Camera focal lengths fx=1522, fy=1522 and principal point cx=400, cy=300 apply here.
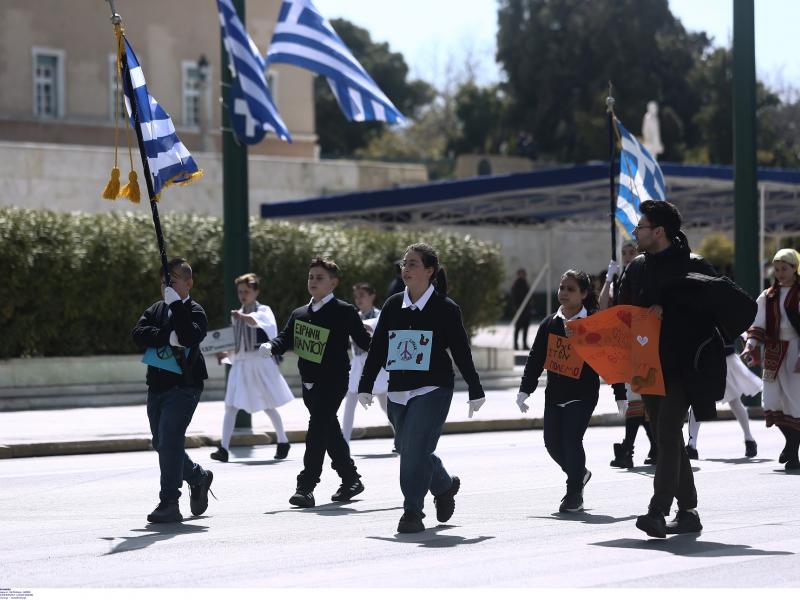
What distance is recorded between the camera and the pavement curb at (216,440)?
15.1 metres

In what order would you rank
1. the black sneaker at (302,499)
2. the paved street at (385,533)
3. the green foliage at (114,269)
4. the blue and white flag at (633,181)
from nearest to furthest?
1. the paved street at (385,533)
2. the black sneaker at (302,499)
3. the blue and white flag at (633,181)
4. the green foliage at (114,269)

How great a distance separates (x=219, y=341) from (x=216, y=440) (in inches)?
139

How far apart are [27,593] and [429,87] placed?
7506cm

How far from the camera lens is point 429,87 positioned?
A: 8119cm

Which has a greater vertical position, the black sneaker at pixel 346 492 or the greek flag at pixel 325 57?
the greek flag at pixel 325 57

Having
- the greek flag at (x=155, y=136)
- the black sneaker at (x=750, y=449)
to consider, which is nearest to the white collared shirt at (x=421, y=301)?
the greek flag at (x=155, y=136)

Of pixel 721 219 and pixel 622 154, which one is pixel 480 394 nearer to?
pixel 622 154

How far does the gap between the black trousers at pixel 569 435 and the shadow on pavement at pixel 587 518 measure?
188 mm

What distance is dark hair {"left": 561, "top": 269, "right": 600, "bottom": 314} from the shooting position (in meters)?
10.8

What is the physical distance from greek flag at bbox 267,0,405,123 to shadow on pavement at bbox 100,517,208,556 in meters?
8.75

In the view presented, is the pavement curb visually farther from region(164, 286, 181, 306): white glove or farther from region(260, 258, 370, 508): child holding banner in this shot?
region(164, 286, 181, 306): white glove

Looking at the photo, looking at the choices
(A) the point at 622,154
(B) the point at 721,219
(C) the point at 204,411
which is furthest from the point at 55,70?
(A) the point at 622,154

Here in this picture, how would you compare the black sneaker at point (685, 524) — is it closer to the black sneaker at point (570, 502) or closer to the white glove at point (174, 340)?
the black sneaker at point (570, 502)

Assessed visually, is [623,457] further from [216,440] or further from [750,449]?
[216,440]
